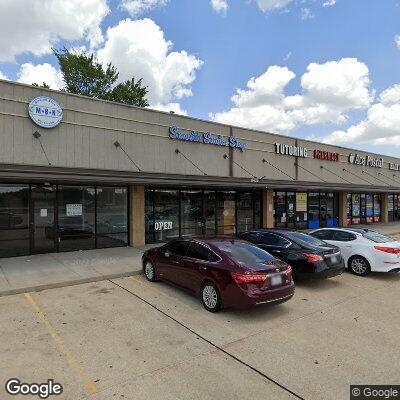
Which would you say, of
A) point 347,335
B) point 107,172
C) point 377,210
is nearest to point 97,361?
point 347,335

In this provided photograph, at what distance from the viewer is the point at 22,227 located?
12617mm

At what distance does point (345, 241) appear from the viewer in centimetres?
1135

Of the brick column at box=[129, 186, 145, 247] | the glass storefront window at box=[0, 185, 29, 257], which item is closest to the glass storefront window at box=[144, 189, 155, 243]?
the brick column at box=[129, 186, 145, 247]

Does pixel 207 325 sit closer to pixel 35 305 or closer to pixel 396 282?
pixel 35 305

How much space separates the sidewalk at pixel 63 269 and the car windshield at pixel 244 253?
3.69m

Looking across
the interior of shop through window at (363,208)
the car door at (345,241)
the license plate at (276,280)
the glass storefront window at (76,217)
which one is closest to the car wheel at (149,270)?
the license plate at (276,280)

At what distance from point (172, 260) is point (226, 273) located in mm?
2025

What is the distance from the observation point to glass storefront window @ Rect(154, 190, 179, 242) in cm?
1631

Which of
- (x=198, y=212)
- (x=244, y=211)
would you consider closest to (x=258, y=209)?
(x=244, y=211)

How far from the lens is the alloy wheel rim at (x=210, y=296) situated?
7125 millimetres

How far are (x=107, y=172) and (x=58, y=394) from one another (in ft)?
28.2

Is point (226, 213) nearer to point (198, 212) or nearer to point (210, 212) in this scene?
point (210, 212)

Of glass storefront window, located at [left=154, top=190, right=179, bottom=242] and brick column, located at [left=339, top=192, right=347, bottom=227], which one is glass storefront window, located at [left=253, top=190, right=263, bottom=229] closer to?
glass storefront window, located at [left=154, top=190, right=179, bottom=242]

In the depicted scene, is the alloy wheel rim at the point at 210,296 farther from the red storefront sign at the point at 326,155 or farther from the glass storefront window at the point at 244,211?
the red storefront sign at the point at 326,155
